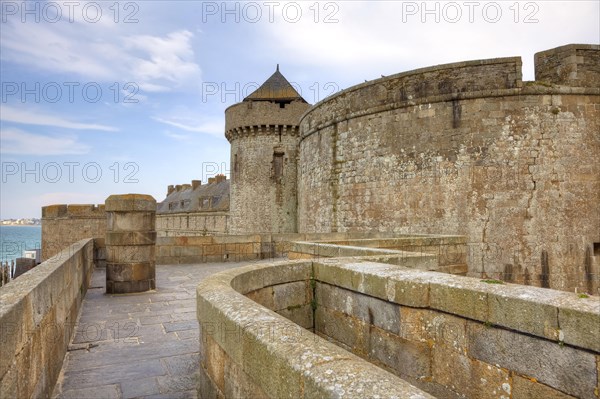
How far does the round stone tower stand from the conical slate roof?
0.94 meters

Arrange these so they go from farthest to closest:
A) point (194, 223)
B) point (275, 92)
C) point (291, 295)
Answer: point (194, 223) < point (275, 92) < point (291, 295)

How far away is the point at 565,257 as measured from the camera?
10867 millimetres

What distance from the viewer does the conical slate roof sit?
1109 inches

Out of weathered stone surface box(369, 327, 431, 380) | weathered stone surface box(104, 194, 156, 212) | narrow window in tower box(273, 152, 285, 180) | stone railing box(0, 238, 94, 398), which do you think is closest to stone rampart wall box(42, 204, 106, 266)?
narrow window in tower box(273, 152, 285, 180)

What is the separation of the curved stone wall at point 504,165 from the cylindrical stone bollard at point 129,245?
24.9 feet

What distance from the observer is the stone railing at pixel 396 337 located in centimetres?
216

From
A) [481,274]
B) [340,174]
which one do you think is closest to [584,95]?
[481,274]

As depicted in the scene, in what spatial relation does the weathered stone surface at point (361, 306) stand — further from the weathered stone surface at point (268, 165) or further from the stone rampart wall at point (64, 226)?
the stone rampart wall at point (64, 226)

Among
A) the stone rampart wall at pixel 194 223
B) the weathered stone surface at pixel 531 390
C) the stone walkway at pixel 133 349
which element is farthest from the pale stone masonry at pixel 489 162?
the stone rampart wall at pixel 194 223

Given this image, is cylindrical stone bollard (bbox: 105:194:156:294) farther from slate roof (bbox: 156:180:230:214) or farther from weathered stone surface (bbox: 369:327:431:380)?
slate roof (bbox: 156:180:230:214)

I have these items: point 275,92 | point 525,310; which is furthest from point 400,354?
point 275,92

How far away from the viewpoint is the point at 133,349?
4719 millimetres

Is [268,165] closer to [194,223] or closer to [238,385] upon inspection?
[194,223]

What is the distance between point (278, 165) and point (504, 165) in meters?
17.0
